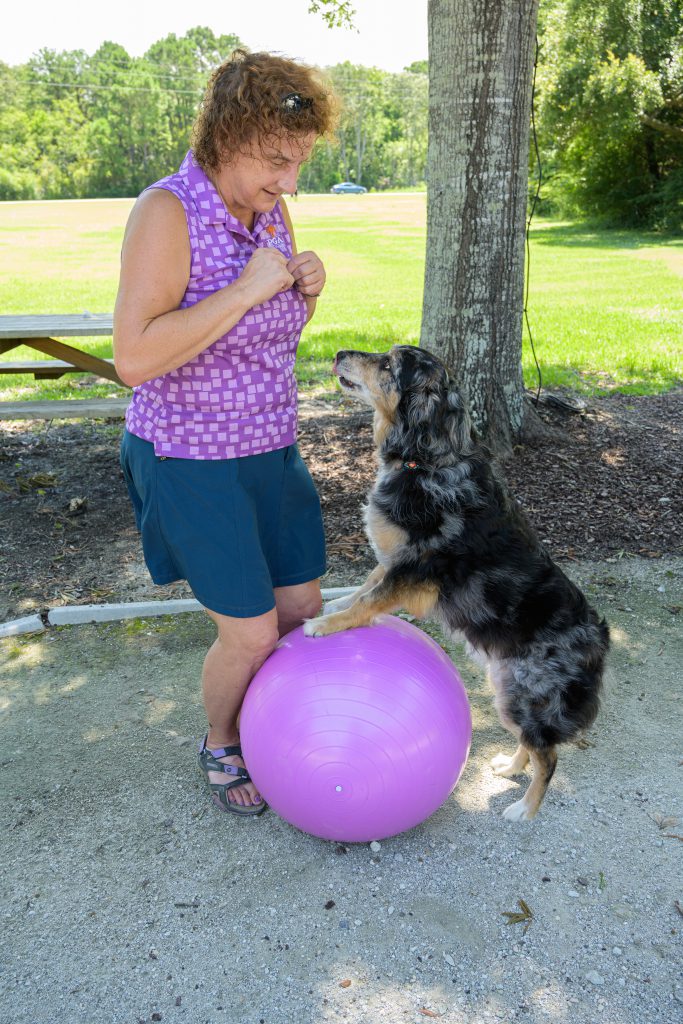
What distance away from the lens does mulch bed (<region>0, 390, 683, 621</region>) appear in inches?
229

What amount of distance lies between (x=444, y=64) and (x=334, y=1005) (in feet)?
20.5

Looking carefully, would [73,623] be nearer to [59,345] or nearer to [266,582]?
[266,582]

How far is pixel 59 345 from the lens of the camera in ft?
25.3

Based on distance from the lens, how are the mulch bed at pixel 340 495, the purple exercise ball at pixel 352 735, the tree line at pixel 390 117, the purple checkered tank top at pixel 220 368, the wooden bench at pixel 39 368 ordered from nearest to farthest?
the purple checkered tank top at pixel 220 368 < the purple exercise ball at pixel 352 735 < the mulch bed at pixel 340 495 < the wooden bench at pixel 39 368 < the tree line at pixel 390 117

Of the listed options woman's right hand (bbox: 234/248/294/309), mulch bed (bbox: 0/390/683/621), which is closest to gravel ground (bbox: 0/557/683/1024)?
mulch bed (bbox: 0/390/683/621)

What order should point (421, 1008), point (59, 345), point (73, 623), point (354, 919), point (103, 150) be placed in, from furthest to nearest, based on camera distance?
point (103, 150) < point (59, 345) < point (73, 623) < point (354, 919) < point (421, 1008)

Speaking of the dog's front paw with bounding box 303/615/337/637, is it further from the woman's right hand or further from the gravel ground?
the woman's right hand

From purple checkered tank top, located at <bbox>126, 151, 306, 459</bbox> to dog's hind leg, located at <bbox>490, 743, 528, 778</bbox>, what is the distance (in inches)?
73.5

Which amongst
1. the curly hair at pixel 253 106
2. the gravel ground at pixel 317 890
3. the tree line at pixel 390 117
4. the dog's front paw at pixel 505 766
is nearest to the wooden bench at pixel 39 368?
the tree line at pixel 390 117

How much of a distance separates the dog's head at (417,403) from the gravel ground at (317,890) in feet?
5.22

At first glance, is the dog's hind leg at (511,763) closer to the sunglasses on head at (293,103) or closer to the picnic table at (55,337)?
the sunglasses on head at (293,103)

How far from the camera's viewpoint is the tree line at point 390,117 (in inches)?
1284

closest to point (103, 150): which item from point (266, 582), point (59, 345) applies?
point (59, 345)

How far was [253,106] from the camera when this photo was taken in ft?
9.00
